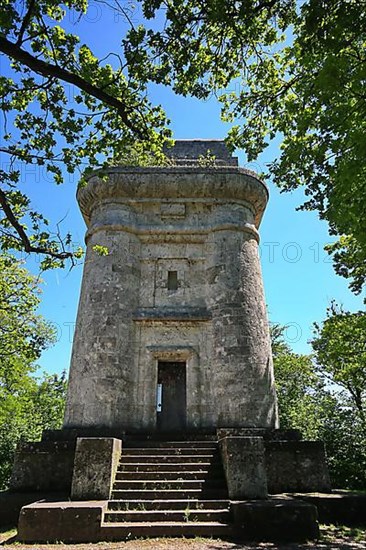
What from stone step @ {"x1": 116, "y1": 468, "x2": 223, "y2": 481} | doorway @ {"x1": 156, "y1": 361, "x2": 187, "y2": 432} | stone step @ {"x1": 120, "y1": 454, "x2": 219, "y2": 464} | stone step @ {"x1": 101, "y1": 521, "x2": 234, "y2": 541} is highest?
doorway @ {"x1": 156, "y1": 361, "x2": 187, "y2": 432}

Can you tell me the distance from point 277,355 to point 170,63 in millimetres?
22451

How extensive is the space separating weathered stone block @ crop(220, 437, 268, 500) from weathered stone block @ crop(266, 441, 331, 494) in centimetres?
154

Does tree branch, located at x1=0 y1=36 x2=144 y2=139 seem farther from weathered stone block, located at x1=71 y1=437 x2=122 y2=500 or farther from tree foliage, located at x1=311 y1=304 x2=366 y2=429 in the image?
tree foliage, located at x1=311 y1=304 x2=366 y2=429

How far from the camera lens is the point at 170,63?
8078 millimetres

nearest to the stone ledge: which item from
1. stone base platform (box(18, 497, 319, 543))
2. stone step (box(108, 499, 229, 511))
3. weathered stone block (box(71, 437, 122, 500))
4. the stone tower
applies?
the stone tower

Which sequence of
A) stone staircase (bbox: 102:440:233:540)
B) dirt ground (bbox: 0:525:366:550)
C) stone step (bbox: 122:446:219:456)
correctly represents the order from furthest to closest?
stone step (bbox: 122:446:219:456)
stone staircase (bbox: 102:440:233:540)
dirt ground (bbox: 0:525:366:550)

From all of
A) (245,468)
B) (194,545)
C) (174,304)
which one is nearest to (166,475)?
(245,468)

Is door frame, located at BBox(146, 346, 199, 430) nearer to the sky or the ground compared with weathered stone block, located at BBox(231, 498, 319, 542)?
nearer to the sky

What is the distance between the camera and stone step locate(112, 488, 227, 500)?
738cm

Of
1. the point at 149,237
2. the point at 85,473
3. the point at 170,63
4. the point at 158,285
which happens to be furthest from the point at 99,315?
the point at 170,63

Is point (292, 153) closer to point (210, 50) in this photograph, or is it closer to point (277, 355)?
point (210, 50)

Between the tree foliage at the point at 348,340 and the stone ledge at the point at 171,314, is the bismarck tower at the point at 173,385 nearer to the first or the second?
the stone ledge at the point at 171,314

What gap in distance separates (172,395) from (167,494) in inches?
283

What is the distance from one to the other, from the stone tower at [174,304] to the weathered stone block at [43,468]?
200 centimetres
